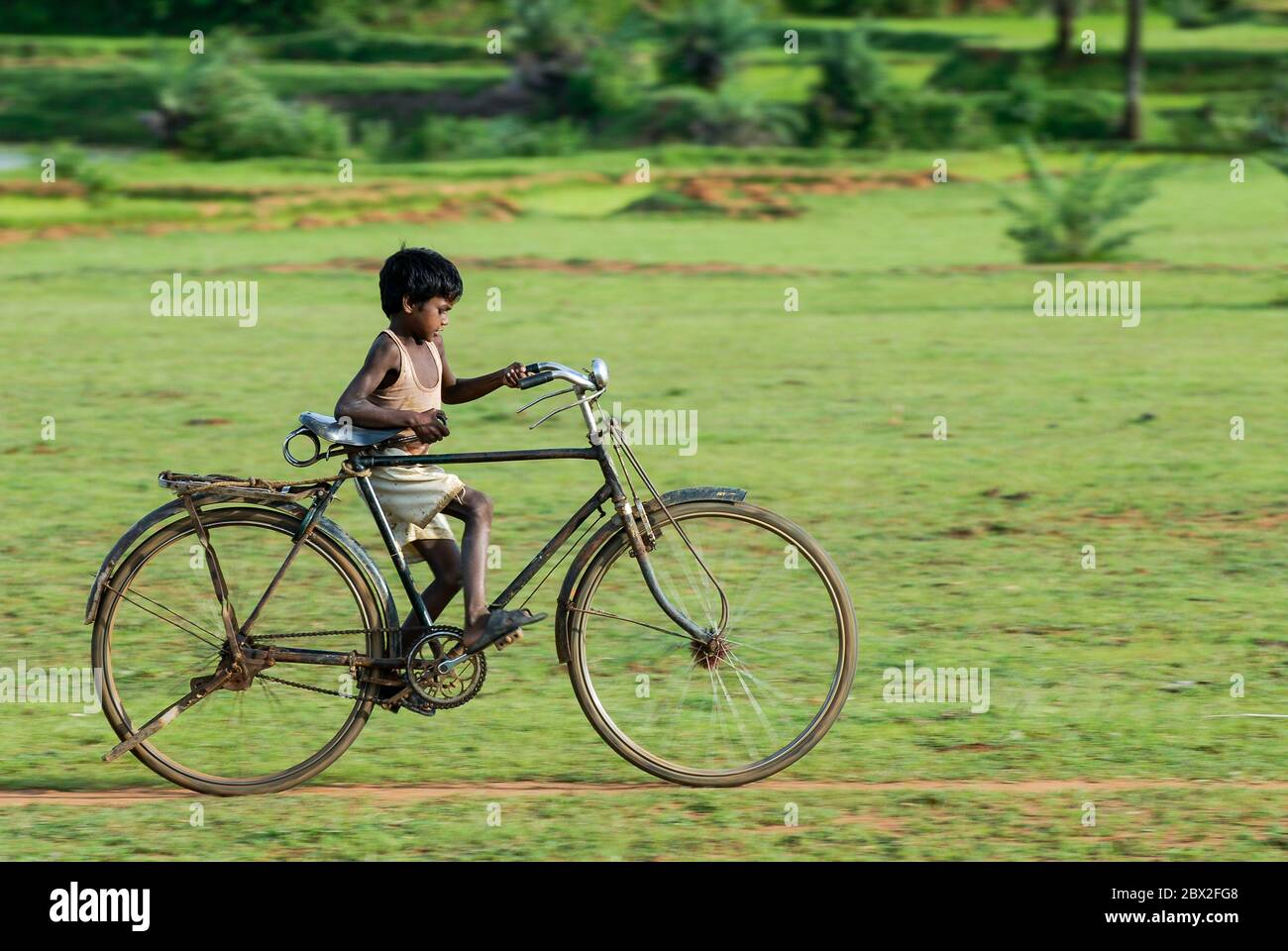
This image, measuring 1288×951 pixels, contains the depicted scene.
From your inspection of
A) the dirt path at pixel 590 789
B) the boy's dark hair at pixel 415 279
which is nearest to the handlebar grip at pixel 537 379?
the boy's dark hair at pixel 415 279

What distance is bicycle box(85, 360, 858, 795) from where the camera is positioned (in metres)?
5.14

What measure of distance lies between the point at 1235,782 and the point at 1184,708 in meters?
0.76

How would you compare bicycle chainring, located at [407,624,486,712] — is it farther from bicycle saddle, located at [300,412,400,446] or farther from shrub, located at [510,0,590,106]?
shrub, located at [510,0,590,106]

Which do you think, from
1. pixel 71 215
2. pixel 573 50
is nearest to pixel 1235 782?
pixel 71 215

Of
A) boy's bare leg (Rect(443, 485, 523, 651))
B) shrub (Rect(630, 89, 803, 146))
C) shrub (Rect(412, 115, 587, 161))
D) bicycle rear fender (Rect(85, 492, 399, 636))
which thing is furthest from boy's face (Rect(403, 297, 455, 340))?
shrub (Rect(630, 89, 803, 146))

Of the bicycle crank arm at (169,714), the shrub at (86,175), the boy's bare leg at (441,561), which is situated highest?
the shrub at (86,175)

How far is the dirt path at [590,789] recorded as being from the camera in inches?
206

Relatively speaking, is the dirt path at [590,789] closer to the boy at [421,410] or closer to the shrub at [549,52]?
the boy at [421,410]

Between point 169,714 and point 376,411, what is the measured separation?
1050mm

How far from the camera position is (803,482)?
944 centimetres

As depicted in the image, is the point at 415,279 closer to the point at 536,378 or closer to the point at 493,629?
the point at 536,378

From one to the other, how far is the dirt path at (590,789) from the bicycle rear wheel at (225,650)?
0.12 meters

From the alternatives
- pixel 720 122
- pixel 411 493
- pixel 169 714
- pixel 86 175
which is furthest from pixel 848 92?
pixel 169 714
